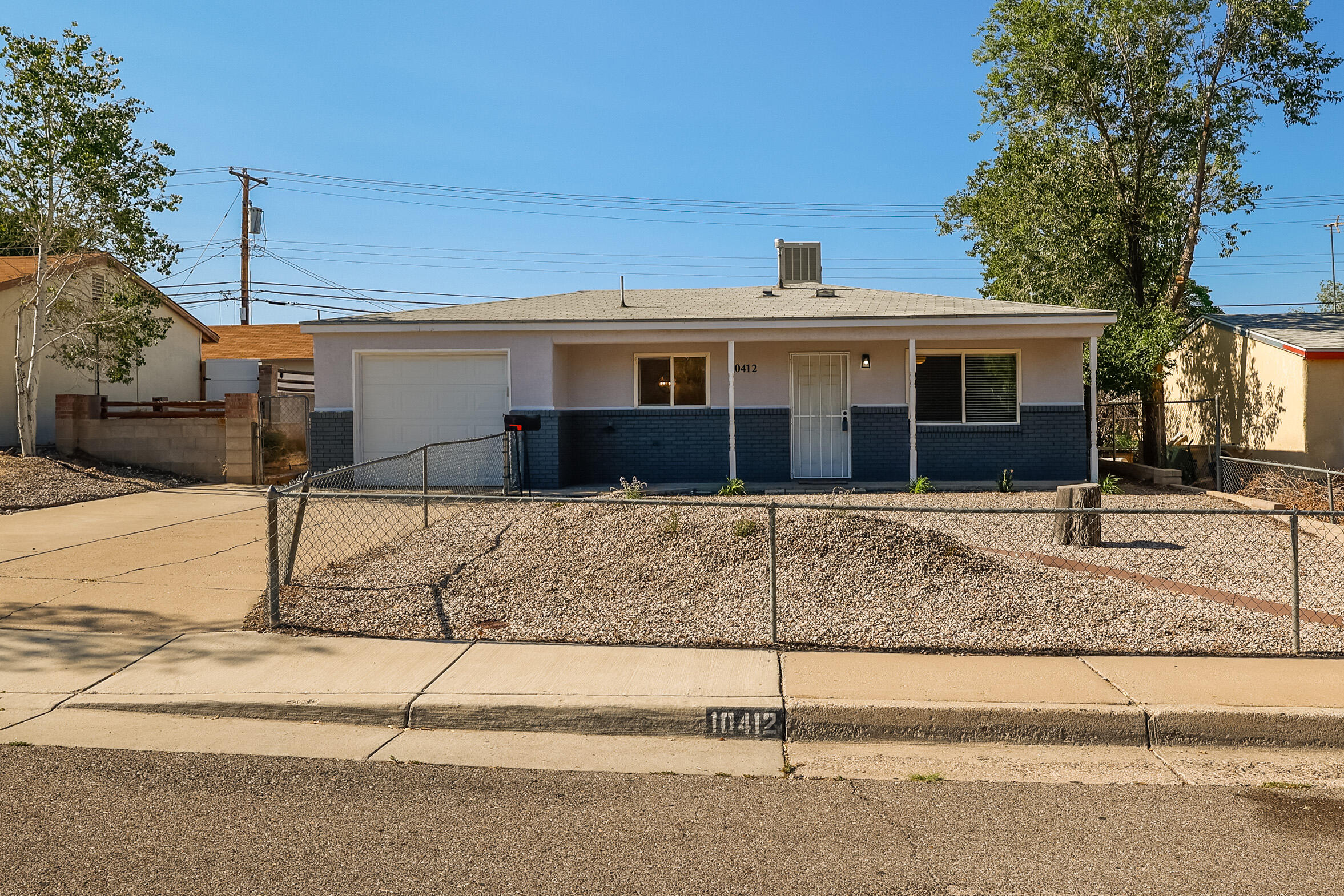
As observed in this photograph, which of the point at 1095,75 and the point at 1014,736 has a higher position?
the point at 1095,75

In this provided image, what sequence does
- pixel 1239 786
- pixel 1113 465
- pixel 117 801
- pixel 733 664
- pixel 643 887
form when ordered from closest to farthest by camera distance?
pixel 643 887 → pixel 117 801 → pixel 1239 786 → pixel 733 664 → pixel 1113 465

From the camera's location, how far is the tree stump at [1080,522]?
10094 mm

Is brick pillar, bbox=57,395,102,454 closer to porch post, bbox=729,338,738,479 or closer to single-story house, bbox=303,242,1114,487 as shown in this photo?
single-story house, bbox=303,242,1114,487

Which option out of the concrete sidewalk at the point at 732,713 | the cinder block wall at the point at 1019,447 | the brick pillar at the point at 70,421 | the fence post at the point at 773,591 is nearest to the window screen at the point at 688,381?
the cinder block wall at the point at 1019,447

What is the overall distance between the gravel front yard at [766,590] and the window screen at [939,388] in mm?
6394

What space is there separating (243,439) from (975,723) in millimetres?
15638

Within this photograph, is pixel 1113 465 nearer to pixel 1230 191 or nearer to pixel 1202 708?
pixel 1230 191

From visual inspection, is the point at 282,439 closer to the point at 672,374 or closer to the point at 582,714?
the point at 672,374

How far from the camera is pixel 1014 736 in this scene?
5.13 metres

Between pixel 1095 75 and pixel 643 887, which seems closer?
pixel 643 887

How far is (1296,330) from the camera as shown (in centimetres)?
1881

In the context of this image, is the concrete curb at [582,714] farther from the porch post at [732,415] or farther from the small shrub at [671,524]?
the porch post at [732,415]

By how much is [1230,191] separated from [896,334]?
11.0m

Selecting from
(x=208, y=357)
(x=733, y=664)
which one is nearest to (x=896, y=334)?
(x=733, y=664)
